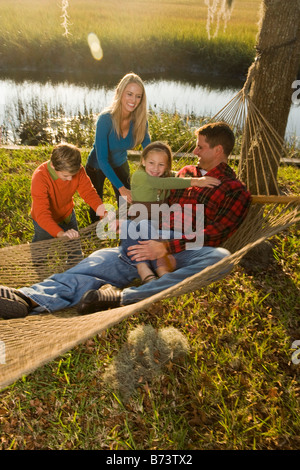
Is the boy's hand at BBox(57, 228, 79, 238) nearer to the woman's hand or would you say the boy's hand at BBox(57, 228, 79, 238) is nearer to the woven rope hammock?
the woven rope hammock

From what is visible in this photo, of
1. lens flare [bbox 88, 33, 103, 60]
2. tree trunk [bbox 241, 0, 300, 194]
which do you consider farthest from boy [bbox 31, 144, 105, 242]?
lens flare [bbox 88, 33, 103, 60]

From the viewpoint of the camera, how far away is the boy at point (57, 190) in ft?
7.98

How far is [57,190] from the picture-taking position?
2619 millimetres

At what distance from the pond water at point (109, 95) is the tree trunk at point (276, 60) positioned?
12.2 feet

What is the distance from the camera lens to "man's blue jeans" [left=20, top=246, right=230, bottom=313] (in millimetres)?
2084

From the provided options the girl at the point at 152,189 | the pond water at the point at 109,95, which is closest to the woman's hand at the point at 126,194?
the girl at the point at 152,189

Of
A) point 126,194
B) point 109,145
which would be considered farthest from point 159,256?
point 109,145

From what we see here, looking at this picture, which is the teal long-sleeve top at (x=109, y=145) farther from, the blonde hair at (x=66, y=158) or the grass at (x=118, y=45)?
the grass at (x=118, y=45)

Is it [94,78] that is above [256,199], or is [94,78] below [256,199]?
above

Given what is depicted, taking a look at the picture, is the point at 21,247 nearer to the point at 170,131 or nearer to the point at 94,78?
the point at 170,131

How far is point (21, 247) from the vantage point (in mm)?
2416

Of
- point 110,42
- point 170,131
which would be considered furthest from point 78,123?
point 110,42

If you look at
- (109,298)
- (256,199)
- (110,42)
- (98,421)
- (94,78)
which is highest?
(110,42)

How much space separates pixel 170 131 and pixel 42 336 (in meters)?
4.63
